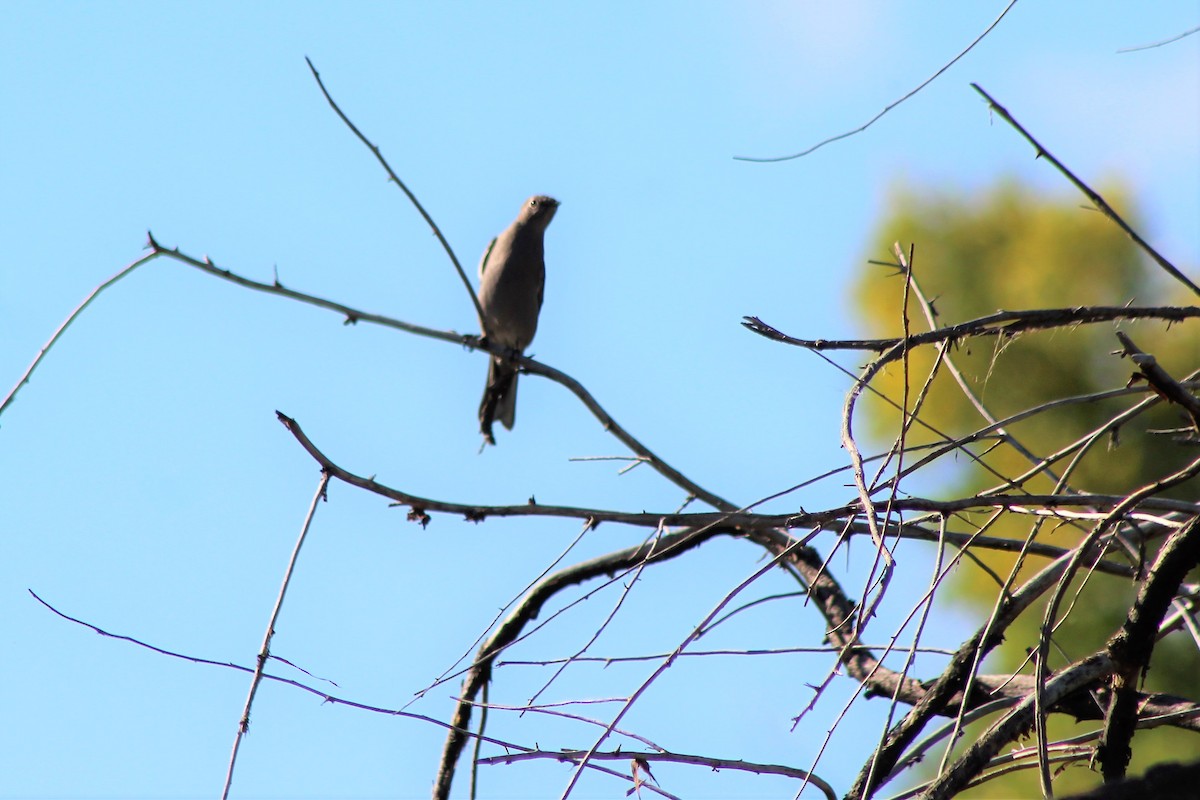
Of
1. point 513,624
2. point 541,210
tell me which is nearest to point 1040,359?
point 541,210

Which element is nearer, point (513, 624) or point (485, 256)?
point (513, 624)

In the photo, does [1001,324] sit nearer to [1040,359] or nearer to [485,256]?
[485,256]

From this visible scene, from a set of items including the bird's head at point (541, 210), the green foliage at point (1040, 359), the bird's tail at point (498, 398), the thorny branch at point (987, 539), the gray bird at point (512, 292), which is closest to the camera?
the thorny branch at point (987, 539)

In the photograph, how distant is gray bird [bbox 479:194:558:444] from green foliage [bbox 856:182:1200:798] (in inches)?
195

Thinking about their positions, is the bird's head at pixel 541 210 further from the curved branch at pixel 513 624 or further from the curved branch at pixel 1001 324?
the curved branch at pixel 1001 324

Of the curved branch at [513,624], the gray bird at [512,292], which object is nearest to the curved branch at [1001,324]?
the curved branch at [513,624]

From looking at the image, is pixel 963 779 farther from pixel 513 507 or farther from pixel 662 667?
pixel 513 507

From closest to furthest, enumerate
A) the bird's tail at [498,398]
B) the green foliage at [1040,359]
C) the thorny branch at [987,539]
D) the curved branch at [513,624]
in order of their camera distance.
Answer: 1. the thorny branch at [987,539]
2. the curved branch at [513,624]
3. the bird's tail at [498,398]
4. the green foliage at [1040,359]

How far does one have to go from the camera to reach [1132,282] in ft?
48.6

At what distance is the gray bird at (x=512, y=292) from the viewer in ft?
23.2

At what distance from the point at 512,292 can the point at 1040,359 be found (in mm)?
9390

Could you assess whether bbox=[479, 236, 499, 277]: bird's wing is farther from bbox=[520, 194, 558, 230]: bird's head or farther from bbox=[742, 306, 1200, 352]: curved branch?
bbox=[742, 306, 1200, 352]: curved branch

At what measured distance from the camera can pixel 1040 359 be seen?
14.7 meters

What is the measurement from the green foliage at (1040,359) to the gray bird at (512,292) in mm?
4961
